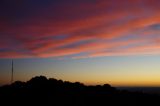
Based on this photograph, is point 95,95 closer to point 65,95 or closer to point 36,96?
point 65,95

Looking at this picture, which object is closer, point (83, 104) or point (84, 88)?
point (83, 104)

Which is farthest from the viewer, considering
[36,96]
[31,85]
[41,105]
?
[31,85]

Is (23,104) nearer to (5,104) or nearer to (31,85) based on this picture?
(5,104)

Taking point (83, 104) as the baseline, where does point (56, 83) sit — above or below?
above

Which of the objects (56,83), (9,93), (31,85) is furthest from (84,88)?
(9,93)

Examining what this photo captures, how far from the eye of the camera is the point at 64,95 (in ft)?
194

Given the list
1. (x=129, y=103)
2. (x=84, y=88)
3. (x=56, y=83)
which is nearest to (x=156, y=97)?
(x=129, y=103)

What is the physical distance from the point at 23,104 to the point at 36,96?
5.03 metres

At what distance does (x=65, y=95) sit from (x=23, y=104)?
28.3 feet

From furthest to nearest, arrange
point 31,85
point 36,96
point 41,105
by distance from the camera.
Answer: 1. point 31,85
2. point 36,96
3. point 41,105

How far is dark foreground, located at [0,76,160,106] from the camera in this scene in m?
55.0

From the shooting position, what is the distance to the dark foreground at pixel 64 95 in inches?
2165

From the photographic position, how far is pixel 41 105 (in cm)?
5281

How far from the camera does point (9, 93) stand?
6191cm
